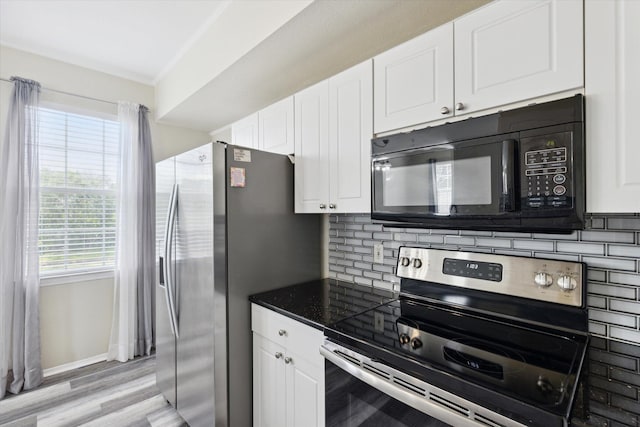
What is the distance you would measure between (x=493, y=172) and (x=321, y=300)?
105cm

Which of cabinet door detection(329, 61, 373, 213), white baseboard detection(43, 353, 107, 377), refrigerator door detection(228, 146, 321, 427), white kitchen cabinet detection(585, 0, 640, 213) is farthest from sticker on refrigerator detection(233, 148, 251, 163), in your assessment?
white baseboard detection(43, 353, 107, 377)

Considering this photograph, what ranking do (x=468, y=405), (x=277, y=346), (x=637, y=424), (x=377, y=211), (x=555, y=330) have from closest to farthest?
(x=637, y=424), (x=468, y=405), (x=555, y=330), (x=377, y=211), (x=277, y=346)

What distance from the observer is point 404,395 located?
3.13 feet

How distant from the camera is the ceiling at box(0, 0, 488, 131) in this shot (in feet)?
5.04

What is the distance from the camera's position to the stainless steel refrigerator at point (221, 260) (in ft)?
5.34

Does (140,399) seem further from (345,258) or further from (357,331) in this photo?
(357,331)

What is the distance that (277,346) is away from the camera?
5.09 feet

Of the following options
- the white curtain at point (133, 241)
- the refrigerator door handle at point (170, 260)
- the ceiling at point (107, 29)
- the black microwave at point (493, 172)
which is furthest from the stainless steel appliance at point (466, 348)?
the white curtain at point (133, 241)

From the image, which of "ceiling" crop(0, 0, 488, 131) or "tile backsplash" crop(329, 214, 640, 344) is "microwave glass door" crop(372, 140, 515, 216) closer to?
"tile backsplash" crop(329, 214, 640, 344)

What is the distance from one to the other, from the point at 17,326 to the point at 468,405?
322 centimetres

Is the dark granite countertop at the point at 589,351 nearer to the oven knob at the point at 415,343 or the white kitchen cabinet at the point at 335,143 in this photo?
the oven knob at the point at 415,343

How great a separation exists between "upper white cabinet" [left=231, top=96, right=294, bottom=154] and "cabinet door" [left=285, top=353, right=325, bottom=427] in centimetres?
122

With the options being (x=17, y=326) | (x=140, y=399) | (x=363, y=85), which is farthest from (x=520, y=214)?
(x=17, y=326)

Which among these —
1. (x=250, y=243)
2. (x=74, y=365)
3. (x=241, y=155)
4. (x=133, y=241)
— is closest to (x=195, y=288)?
(x=250, y=243)
